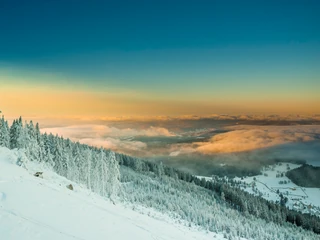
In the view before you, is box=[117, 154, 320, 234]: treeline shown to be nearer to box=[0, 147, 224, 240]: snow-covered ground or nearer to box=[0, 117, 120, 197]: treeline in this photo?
box=[0, 117, 120, 197]: treeline

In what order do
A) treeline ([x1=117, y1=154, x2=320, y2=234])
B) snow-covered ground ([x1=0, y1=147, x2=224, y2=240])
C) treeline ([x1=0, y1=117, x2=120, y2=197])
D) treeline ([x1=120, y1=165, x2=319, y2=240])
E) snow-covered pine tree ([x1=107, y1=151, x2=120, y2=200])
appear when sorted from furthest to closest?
treeline ([x1=117, y1=154, x2=320, y2=234]) → snow-covered pine tree ([x1=107, y1=151, x2=120, y2=200]) → treeline ([x1=0, y1=117, x2=120, y2=197]) → treeline ([x1=120, y1=165, x2=319, y2=240]) → snow-covered ground ([x1=0, y1=147, x2=224, y2=240])

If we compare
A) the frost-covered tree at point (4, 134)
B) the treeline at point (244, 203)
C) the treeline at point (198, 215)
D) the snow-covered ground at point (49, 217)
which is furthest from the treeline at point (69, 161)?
the treeline at point (244, 203)

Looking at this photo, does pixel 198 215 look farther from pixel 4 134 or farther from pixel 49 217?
pixel 49 217

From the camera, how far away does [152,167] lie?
505 ft

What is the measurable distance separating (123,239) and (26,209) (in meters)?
8.22

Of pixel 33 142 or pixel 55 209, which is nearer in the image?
pixel 55 209

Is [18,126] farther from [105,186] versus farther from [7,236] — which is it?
[7,236]

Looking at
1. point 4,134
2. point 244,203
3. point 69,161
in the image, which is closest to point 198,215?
point 69,161

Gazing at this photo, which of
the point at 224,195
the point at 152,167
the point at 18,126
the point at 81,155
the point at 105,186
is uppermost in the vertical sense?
the point at 18,126

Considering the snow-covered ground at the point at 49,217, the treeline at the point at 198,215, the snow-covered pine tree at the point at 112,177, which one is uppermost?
the snow-covered ground at the point at 49,217

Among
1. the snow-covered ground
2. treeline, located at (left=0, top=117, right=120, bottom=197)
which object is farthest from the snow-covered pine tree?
the snow-covered ground

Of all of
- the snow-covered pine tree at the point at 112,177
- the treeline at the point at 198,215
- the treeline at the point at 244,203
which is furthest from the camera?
the treeline at the point at 244,203

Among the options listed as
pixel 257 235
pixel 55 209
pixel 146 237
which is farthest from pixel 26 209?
pixel 257 235

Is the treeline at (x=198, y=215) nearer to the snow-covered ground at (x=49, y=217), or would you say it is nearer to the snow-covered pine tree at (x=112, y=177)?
the snow-covered pine tree at (x=112, y=177)
